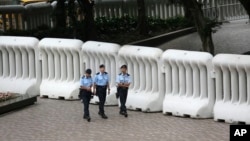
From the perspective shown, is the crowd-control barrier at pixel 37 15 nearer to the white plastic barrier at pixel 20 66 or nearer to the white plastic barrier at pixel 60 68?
the white plastic barrier at pixel 20 66

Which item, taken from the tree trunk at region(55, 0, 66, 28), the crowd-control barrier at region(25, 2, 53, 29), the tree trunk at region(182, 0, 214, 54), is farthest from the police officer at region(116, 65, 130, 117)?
the crowd-control barrier at region(25, 2, 53, 29)

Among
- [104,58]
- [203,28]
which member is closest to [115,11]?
[203,28]

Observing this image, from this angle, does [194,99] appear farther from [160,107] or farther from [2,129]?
[2,129]

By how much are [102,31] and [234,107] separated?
39.9ft

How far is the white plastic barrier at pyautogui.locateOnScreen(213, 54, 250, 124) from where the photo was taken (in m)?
12.6

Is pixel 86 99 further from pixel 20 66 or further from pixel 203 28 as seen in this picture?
pixel 203 28

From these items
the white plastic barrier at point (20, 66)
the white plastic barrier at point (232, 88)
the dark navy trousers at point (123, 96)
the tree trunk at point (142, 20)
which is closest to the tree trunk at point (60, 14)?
the tree trunk at point (142, 20)

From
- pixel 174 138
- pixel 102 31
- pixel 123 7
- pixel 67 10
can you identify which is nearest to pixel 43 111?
pixel 174 138

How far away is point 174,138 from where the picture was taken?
11703 millimetres

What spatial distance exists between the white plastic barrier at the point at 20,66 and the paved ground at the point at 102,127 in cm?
174

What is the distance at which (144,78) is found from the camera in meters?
14.6

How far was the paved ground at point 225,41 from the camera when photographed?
70.5ft

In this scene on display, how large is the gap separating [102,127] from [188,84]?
7.47 ft

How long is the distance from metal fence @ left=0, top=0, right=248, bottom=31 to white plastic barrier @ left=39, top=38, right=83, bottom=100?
618 centimetres
